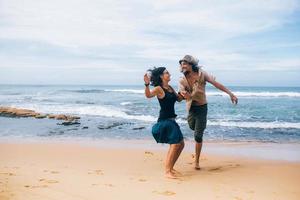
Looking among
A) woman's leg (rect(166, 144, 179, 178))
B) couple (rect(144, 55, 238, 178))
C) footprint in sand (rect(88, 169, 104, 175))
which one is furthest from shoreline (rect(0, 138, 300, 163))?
footprint in sand (rect(88, 169, 104, 175))

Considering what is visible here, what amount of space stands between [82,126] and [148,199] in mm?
9148

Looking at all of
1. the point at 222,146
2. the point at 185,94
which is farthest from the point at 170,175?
the point at 222,146

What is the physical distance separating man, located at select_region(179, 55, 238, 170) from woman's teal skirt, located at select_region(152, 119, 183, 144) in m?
0.44

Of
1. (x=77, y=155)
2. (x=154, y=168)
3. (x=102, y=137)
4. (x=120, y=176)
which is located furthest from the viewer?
(x=102, y=137)

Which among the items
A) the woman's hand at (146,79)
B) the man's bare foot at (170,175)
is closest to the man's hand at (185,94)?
the woman's hand at (146,79)

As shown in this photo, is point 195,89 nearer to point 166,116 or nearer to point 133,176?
point 166,116

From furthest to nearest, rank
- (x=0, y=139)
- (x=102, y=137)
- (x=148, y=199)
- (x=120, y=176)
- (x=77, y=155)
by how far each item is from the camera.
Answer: (x=102, y=137) < (x=0, y=139) < (x=77, y=155) < (x=120, y=176) < (x=148, y=199)

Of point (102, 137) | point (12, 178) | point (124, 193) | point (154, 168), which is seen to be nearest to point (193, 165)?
point (154, 168)

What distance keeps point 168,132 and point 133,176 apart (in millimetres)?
755

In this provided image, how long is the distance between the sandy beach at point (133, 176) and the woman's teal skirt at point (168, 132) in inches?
19.7

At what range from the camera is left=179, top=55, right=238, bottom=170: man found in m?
5.44

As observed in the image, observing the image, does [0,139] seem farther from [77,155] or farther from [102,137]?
[77,155]

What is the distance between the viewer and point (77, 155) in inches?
279

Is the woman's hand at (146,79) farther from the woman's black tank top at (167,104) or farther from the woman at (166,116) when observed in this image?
the woman's black tank top at (167,104)
